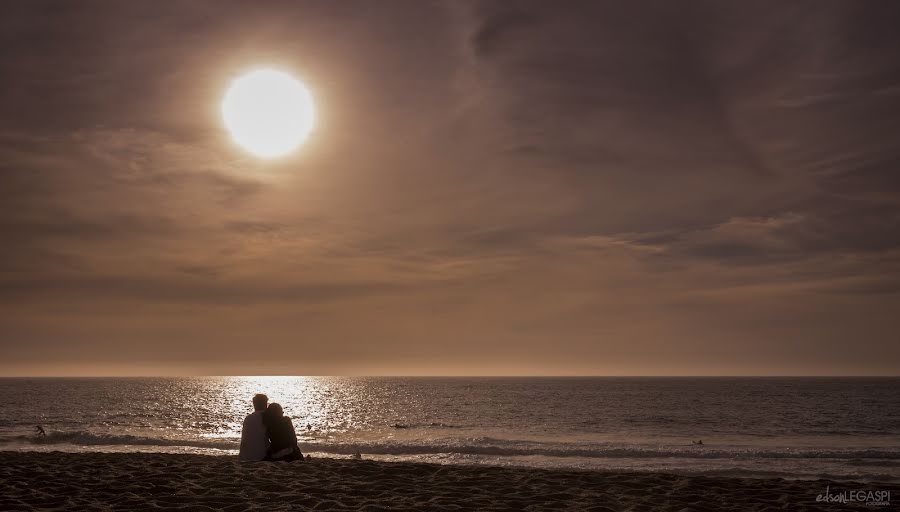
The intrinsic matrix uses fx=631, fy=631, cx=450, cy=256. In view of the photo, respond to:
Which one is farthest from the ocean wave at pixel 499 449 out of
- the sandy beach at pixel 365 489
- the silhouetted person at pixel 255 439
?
the sandy beach at pixel 365 489

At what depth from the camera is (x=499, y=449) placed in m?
32.8

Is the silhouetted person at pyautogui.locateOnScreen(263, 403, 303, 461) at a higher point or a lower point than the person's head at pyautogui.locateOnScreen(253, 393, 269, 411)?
lower

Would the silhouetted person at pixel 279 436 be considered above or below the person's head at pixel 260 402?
below

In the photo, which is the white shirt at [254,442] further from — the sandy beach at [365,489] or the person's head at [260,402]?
the sandy beach at [365,489]

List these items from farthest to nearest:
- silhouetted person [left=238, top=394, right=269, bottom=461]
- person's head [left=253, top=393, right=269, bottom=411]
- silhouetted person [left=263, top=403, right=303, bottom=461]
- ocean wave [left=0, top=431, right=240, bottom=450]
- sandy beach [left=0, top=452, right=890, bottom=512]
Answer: ocean wave [left=0, top=431, right=240, bottom=450], silhouetted person [left=263, top=403, right=303, bottom=461], silhouetted person [left=238, top=394, right=269, bottom=461], person's head [left=253, top=393, right=269, bottom=411], sandy beach [left=0, top=452, right=890, bottom=512]

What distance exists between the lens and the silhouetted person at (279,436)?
15.1m

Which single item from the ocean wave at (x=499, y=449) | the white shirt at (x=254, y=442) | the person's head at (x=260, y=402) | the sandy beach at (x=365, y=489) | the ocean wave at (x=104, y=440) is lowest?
the ocean wave at (x=499, y=449)

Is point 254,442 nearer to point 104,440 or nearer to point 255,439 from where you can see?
point 255,439

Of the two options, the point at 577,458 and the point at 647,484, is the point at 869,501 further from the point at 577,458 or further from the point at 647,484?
the point at 577,458

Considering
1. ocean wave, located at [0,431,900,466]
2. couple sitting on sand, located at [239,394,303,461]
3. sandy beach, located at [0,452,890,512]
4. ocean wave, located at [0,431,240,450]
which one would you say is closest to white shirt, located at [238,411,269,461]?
couple sitting on sand, located at [239,394,303,461]

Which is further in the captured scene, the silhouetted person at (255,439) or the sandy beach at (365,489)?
the silhouetted person at (255,439)

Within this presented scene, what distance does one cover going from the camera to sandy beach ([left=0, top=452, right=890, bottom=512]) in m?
9.99

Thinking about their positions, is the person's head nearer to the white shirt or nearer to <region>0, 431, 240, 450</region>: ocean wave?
the white shirt

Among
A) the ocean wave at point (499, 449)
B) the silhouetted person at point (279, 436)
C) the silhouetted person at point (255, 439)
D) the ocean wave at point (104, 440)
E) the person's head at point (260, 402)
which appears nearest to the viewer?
the person's head at point (260, 402)
